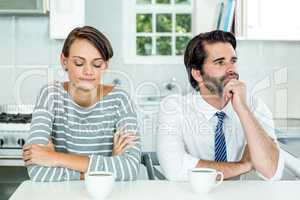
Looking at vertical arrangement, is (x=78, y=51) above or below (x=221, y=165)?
above

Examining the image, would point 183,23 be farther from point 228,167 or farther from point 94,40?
point 228,167

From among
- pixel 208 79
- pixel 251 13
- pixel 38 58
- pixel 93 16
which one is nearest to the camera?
pixel 208 79

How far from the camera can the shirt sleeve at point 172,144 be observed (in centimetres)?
191

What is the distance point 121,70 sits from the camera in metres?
3.98

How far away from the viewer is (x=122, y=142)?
1.99 meters

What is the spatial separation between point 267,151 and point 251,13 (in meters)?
1.51

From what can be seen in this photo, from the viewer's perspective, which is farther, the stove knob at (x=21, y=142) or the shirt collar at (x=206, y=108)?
the stove knob at (x=21, y=142)

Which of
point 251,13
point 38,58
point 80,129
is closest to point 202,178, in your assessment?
point 80,129

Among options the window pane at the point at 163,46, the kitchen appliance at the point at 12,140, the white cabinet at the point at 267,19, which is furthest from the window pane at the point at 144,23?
the kitchen appliance at the point at 12,140

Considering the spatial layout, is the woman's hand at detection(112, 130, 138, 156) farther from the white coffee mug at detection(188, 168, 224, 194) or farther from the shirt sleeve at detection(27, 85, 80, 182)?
the white coffee mug at detection(188, 168, 224, 194)

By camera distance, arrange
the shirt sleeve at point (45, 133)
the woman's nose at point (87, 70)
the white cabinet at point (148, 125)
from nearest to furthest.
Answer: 1. the shirt sleeve at point (45, 133)
2. the woman's nose at point (87, 70)
3. the white cabinet at point (148, 125)

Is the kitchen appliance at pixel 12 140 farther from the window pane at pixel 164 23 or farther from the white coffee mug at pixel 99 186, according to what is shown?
the white coffee mug at pixel 99 186

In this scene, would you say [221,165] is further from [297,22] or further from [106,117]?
[297,22]

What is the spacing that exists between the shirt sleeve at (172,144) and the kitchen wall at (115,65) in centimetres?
175
